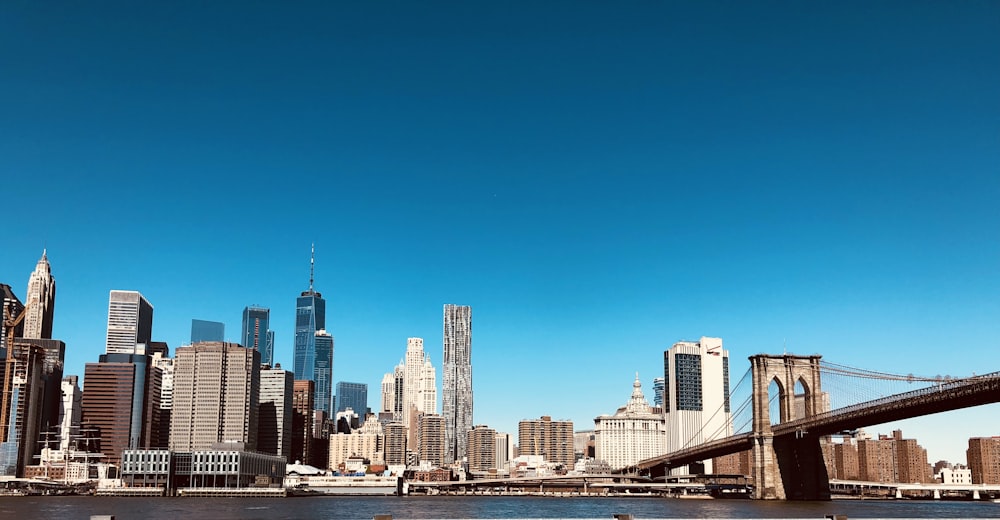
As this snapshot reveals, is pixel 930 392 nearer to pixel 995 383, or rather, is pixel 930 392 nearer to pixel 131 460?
pixel 995 383

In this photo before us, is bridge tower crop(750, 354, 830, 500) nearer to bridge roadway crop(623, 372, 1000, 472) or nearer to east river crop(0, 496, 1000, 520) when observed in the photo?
bridge roadway crop(623, 372, 1000, 472)

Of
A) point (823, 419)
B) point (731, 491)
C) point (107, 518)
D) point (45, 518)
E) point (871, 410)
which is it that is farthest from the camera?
point (731, 491)

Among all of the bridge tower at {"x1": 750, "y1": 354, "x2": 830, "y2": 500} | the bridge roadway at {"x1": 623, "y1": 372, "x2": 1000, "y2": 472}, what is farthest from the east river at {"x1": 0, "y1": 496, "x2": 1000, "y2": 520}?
the bridge roadway at {"x1": 623, "y1": 372, "x2": 1000, "y2": 472}

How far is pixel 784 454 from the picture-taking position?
113 meters

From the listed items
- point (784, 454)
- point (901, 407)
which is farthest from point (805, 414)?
point (901, 407)

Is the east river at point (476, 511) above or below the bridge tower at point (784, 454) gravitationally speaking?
below

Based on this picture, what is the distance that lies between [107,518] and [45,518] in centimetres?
6527

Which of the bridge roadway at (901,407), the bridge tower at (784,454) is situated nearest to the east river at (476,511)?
the bridge tower at (784,454)

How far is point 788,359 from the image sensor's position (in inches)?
4830

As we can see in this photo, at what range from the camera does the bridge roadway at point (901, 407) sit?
76.2 meters

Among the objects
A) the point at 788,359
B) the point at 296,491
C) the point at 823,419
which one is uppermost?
the point at 788,359

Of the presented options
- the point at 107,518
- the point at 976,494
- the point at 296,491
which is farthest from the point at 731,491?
the point at 107,518

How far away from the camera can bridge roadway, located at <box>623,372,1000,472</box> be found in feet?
250

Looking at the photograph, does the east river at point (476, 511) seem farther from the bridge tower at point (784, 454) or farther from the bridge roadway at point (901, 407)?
the bridge roadway at point (901, 407)
